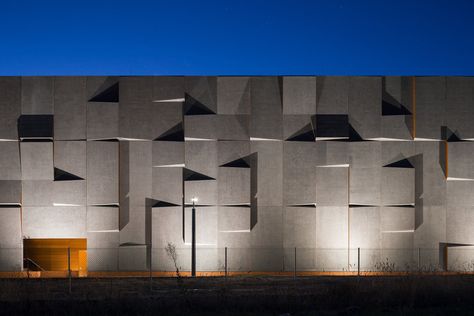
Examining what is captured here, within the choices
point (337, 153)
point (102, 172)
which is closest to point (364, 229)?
point (337, 153)

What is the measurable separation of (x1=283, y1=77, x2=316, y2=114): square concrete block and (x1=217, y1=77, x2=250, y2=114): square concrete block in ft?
6.04

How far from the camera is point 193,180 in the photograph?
1941cm

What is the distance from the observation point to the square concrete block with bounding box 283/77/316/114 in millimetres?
19656

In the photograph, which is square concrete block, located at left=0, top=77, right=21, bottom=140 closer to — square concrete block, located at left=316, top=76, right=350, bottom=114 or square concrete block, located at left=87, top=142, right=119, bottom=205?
square concrete block, located at left=87, top=142, right=119, bottom=205

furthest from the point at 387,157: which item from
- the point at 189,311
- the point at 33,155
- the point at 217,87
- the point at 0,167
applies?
the point at 0,167

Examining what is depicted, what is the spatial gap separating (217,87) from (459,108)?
11611mm

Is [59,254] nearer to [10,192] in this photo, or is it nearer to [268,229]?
[10,192]

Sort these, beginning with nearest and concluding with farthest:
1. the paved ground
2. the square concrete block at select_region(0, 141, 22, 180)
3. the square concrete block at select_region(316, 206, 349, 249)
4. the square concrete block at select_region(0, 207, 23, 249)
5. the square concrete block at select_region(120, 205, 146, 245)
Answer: the paved ground → the square concrete block at select_region(0, 207, 23, 249) → the square concrete block at select_region(0, 141, 22, 180) → the square concrete block at select_region(120, 205, 146, 245) → the square concrete block at select_region(316, 206, 349, 249)

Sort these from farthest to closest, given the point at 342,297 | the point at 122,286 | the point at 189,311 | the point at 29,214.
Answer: the point at 29,214, the point at 122,286, the point at 342,297, the point at 189,311

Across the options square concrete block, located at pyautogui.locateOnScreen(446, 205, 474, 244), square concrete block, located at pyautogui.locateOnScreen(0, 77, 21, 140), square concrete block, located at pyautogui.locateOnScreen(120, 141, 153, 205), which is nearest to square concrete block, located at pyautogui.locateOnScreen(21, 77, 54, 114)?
square concrete block, located at pyautogui.locateOnScreen(0, 77, 21, 140)

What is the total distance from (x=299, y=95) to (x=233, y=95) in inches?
123

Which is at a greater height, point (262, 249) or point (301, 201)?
point (301, 201)

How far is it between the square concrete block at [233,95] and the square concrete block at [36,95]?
25.9ft

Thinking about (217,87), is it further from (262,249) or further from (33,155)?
(33,155)
